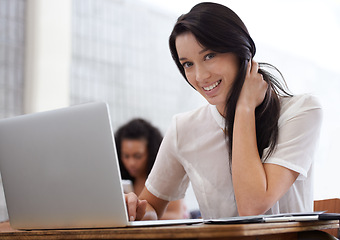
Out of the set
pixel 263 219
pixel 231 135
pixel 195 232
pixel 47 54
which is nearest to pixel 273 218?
pixel 263 219

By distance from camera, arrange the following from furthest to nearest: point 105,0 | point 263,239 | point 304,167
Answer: point 105,0 → point 304,167 → point 263,239

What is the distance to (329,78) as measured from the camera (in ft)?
11.9

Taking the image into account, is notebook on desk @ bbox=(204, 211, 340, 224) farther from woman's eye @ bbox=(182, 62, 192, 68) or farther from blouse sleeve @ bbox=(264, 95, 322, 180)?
woman's eye @ bbox=(182, 62, 192, 68)

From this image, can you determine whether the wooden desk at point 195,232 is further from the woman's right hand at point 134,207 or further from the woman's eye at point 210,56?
the woman's eye at point 210,56

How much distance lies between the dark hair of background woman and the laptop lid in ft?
6.38

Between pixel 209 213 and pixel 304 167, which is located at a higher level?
pixel 304 167

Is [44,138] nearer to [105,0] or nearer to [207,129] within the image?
Answer: [207,129]

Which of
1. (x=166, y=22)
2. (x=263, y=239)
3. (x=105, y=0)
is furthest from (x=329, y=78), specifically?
(x=263, y=239)

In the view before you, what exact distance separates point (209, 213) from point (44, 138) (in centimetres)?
73

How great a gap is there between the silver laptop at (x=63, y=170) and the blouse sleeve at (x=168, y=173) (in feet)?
1.97

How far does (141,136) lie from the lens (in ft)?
10.1

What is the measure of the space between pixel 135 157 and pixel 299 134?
177 cm

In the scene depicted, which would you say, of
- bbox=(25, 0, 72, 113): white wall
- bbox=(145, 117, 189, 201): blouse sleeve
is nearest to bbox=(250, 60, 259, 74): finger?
bbox=(145, 117, 189, 201): blouse sleeve

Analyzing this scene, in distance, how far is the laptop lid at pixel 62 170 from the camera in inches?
34.7
